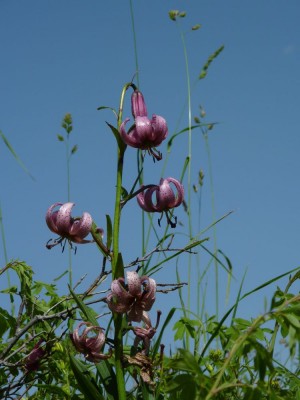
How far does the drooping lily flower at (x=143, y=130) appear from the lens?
5.46 ft

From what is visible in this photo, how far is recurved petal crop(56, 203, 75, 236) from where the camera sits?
1.66m

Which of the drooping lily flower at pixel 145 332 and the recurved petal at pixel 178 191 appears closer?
the drooping lily flower at pixel 145 332

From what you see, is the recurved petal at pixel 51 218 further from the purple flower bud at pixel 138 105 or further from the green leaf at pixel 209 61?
the green leaf at pixel 209 61

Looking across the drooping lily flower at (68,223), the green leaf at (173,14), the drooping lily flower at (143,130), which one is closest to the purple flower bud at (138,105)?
the drooping lily flower at (143,130)

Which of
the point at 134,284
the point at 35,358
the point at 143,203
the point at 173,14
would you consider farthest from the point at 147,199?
the point at 173,14

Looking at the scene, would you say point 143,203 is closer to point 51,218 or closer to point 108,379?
point 51,218

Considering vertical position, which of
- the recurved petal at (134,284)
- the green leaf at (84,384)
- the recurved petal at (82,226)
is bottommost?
the green leaf at (84,384)

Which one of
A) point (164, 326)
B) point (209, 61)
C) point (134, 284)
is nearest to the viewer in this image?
point (134, 284)

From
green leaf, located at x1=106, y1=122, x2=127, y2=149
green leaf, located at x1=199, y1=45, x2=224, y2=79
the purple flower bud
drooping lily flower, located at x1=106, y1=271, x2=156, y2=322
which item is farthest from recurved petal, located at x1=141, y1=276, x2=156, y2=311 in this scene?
green leaf, located at x1=199, y1=45, x2=224, y2=79

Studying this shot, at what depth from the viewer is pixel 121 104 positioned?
1709 mm

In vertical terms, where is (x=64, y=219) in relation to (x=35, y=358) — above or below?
above

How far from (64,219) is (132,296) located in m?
0.28

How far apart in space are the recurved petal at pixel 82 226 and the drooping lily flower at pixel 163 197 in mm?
147

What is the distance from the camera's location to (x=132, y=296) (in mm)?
1505
